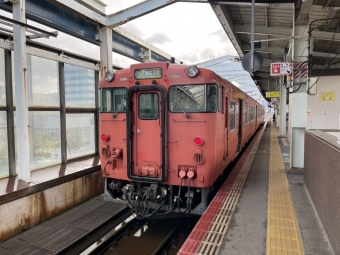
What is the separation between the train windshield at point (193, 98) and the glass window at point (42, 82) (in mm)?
3816

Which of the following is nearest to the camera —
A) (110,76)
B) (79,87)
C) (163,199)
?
(163,199)

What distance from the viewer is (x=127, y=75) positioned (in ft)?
15.9

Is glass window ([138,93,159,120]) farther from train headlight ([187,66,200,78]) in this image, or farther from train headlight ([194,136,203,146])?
train headlight ([194,136,203,146])

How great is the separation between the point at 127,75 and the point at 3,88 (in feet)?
9.53

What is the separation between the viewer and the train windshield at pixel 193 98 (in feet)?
14.4

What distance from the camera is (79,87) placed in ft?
26.4

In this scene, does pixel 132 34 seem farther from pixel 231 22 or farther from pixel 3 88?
pixel 3 88

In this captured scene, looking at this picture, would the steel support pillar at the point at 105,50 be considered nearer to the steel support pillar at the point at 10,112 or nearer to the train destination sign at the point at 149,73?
the steel support pillar at the point at 10,112

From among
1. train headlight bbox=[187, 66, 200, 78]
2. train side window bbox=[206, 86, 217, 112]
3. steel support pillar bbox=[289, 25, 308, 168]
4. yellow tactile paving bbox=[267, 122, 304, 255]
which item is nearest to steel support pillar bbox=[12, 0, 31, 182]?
train headlight bbox=[187, 66, 200, 78]

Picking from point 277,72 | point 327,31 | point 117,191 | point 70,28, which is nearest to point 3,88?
point 70,28

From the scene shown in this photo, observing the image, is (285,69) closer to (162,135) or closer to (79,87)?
(162,135)

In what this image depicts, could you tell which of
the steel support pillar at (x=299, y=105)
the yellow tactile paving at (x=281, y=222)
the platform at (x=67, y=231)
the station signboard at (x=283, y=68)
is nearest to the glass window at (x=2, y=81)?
the platform at (x=67, y=231)

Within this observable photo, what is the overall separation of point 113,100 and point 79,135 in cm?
356

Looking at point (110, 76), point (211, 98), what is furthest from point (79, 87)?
point (211, 98)
